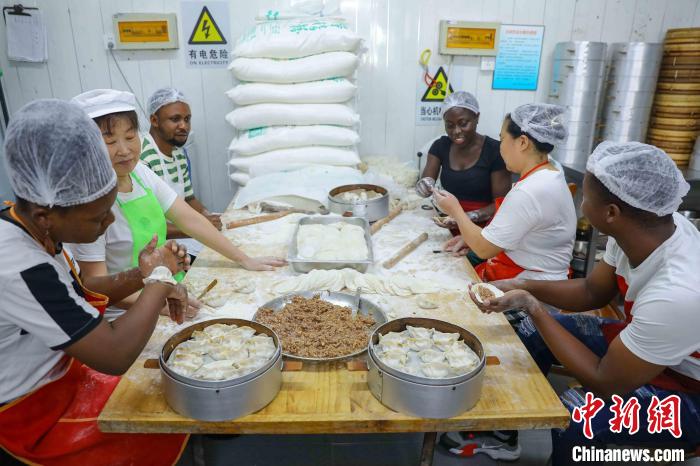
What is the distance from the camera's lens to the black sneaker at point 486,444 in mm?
2098

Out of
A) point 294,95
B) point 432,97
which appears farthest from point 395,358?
point 432,97

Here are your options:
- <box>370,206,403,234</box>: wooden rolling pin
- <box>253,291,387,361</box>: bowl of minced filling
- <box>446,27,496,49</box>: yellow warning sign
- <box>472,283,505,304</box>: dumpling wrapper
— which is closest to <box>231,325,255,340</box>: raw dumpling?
<box>253,291,387,361</box>: bowl of minced filling

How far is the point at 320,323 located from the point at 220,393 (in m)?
0.48

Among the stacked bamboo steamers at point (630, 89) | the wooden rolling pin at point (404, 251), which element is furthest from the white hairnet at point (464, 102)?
the stacked bamboo steamers at point (630, 89)

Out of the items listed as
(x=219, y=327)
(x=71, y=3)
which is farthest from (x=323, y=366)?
(x=71, y=3)

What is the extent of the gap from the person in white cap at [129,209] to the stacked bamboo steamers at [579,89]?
99.9 inches

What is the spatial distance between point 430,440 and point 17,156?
133 cm

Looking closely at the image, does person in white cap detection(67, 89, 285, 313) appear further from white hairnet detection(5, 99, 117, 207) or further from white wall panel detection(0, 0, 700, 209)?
white wall panel detection(0, 0, 700, 209)

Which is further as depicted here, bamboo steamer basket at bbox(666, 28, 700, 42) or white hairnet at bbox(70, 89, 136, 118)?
bamboo steamer basket at bbox(666, 28, 700, 42)

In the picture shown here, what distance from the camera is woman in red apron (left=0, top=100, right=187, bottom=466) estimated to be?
1052 millimetres

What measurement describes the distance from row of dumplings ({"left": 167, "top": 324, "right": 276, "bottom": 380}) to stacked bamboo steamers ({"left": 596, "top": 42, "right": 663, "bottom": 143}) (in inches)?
127

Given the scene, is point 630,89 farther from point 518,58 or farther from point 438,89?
point 438,89

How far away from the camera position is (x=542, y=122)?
6.87 ft

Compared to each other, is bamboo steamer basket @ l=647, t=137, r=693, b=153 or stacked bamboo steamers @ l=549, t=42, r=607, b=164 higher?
stacked bamboo steamers @ l=549, t=42, r=607, b=164
